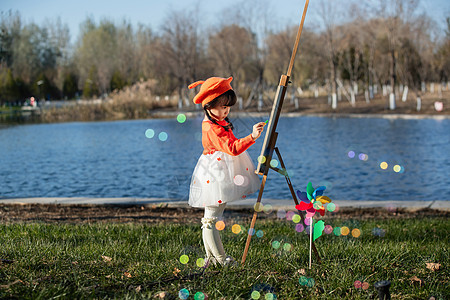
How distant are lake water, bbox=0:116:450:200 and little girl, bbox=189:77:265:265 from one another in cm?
165

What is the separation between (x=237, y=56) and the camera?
2020 inches

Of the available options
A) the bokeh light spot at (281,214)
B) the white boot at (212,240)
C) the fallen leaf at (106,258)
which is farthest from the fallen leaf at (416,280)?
the bokeh light spot at (281,214)

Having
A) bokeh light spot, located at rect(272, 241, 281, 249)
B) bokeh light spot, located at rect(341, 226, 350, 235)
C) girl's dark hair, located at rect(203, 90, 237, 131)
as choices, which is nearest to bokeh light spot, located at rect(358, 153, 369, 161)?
bokeh light spot, located at rect(341, 226, 350, 235)

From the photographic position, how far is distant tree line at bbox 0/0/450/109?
41500mm

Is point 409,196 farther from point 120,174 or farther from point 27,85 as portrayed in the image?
point 27,85

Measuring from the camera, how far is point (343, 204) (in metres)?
8.11

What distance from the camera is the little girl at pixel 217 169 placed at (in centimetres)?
377

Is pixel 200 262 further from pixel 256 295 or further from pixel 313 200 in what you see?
pixel 313 200

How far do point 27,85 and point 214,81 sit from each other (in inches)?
2366

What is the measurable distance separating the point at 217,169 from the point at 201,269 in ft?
2.49

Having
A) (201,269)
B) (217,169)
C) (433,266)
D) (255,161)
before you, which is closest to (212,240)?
(201,269)

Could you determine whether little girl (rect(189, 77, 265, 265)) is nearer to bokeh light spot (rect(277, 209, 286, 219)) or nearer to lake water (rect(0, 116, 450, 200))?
lake water (rect(0, 116, 450, 200))

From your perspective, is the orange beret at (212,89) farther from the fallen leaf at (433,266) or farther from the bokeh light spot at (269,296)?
the fallen leaf at (433,266)

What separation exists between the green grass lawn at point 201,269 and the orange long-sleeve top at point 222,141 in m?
0.88
